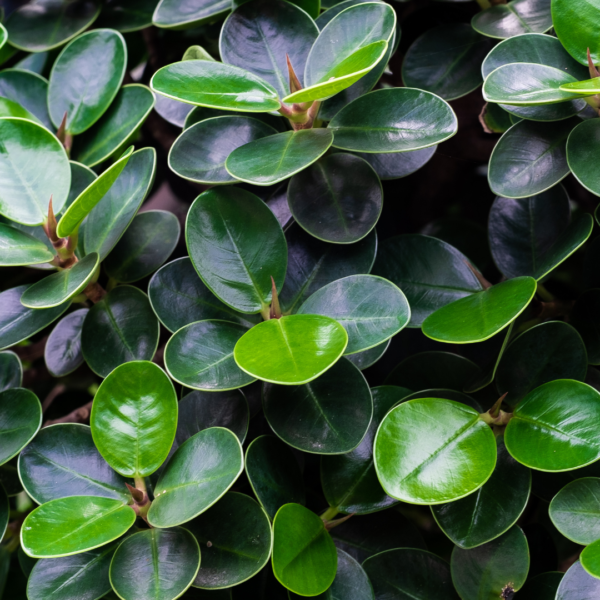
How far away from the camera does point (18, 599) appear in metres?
0.88

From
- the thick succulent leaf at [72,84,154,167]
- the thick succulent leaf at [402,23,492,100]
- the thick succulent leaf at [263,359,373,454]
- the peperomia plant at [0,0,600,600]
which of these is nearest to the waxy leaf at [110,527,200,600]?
the peperomia plant at [0,0,600,600]

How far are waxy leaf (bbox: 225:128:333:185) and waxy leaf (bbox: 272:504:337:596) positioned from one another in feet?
1.09

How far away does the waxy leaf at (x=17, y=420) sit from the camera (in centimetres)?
64

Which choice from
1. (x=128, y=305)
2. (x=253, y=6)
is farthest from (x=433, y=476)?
(x=253, y=6)

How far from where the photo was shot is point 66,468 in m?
0.64

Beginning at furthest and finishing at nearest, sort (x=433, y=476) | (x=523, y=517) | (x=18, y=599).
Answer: (x=18, y=599) < (x=523, y=517) < (x=433, y=476)

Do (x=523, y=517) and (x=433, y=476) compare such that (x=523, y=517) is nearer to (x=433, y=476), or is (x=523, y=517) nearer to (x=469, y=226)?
(x=433, y=476)

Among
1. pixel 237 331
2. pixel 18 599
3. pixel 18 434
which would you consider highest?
pixel 237 331

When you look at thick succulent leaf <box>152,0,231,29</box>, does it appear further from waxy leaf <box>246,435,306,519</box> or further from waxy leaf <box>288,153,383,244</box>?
waxy leaf <box>246,435,306,519</box>

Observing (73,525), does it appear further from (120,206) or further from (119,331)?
(120,206)

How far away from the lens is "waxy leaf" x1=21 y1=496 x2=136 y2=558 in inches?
20.2

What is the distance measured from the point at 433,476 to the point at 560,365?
205 mm

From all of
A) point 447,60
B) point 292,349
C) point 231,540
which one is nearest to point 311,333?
point 292,349

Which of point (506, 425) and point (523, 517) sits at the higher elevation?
point (506, 425)
